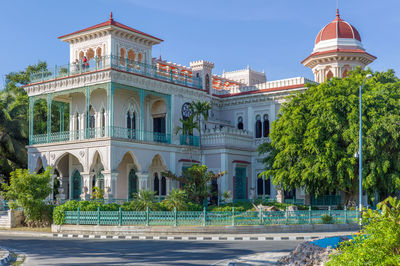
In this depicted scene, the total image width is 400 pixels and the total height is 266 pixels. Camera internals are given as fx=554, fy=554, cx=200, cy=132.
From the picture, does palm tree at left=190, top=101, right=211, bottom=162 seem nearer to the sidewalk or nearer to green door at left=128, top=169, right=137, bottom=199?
green door at left=128, top=169, right=137, bottom=199

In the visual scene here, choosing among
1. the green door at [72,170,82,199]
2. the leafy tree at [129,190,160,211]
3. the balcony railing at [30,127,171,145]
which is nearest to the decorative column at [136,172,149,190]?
the balcony railing at [30,127,171,145]

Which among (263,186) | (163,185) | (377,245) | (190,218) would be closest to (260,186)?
(263,186)

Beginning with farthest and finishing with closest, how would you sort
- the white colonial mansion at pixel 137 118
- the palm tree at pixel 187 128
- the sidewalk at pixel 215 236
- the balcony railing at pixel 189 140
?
the balcony railing at pixel 189 140 < the palm tree at pixel 187 128 < the white colonial mansion at pixel 137 118 < the sidewalk at pixel 215 236

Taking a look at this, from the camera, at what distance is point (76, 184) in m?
35.5

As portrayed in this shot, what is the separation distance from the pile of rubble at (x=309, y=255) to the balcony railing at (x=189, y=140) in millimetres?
23479

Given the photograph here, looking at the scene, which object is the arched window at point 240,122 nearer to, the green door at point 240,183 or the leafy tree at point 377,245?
the green door at point 240,183

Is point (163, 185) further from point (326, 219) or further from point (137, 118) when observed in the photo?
point (326, 219)

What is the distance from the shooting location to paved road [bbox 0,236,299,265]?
1361 cm

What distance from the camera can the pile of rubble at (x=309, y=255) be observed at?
11453 millimetres

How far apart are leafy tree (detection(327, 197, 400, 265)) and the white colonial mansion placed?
2222 cm

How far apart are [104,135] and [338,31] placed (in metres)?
19.7

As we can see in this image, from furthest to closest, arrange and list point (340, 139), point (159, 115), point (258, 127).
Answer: point (258, 127)
point (159, 115)
point (340, 139)

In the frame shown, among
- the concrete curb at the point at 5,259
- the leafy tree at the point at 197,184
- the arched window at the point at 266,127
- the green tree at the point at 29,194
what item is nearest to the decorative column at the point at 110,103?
the leafy tree at the point at 197,184

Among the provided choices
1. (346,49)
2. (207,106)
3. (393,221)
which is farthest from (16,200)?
(346,49)
